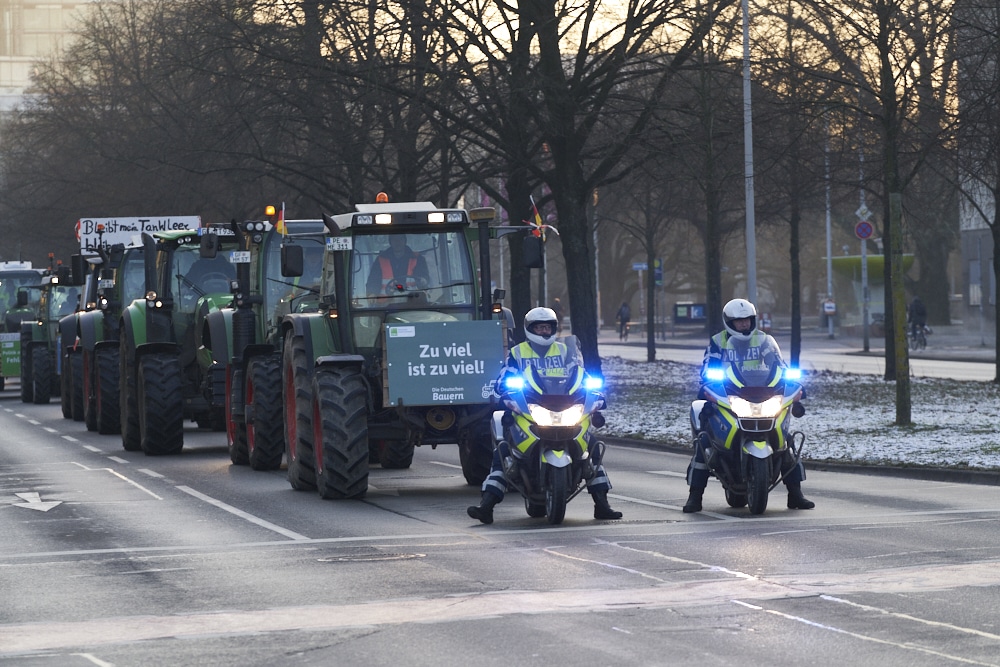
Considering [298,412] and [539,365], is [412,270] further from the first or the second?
[539,365]

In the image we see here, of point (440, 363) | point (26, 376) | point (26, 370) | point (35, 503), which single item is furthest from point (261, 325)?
point (26, 376)

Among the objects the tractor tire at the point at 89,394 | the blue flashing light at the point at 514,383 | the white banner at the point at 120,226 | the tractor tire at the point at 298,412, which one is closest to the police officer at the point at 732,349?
the blue flashing light at the point at 514,383

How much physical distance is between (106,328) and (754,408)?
15293 mm

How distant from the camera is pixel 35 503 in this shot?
16.6 metres

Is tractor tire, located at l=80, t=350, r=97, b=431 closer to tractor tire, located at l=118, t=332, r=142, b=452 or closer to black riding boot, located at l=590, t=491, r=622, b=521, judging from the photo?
tractor tire, located at l=118, t=332, r=142, b=452

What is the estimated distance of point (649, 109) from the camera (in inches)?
1117

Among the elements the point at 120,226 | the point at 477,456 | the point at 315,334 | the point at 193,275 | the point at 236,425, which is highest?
the point at 120,226

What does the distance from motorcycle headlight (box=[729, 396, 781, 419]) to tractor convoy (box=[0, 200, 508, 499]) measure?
2710mm

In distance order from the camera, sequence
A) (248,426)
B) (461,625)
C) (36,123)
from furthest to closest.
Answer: (36,123)
(248,426)
(461,625)

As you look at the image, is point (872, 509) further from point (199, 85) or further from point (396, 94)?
point (199, 85)

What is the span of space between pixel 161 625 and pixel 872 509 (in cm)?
728

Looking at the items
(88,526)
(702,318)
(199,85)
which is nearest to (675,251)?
(702,318)

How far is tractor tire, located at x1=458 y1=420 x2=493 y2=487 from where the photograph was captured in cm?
1698

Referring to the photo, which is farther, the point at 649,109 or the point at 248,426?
the point at 649,109
